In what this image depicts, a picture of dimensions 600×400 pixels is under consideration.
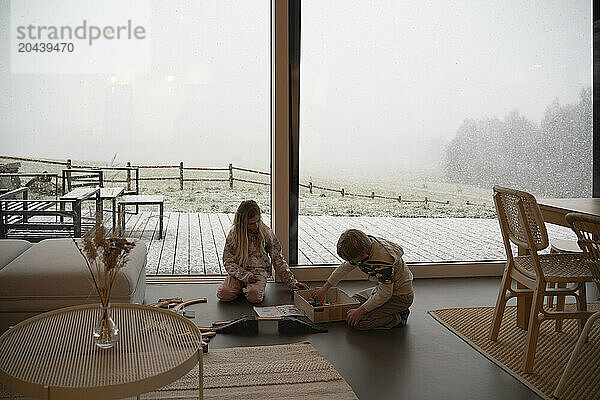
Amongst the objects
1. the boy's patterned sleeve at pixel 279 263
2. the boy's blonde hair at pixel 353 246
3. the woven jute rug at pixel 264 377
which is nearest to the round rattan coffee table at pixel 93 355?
the woven jute rug at pixel 264 377

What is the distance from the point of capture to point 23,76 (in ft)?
16.5

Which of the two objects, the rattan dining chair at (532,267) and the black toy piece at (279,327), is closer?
the rattan dining chair at (532,267)

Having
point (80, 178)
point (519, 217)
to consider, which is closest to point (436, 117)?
point (519, 217)

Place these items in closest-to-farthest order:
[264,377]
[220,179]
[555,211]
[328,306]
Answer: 1. [264,377]
2. [555,211]
3. [328,306]
4. [220,179]

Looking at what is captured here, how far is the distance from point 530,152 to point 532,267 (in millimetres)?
2316

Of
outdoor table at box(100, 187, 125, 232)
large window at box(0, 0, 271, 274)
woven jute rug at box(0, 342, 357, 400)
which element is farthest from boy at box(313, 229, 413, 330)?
outdoor table at box(100, 187, 125, 232)

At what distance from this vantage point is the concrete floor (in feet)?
10.2

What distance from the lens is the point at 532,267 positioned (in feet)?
11.6

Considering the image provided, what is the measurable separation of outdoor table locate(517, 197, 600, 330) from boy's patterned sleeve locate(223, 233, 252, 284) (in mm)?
1806

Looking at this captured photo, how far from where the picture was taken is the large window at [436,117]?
5.29 metres

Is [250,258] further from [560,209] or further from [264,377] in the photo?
[560,209]

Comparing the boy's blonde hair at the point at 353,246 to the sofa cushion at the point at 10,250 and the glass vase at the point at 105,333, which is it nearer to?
the glass vase at the point at 105,333

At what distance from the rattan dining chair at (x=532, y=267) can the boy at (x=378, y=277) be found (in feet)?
1.85

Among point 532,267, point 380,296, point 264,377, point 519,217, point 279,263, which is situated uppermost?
point 519,217
